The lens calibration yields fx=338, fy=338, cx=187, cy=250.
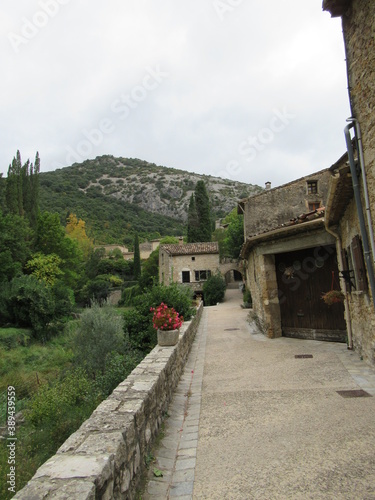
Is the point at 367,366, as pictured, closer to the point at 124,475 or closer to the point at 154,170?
the point at 124,475

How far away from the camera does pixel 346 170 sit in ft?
16.7

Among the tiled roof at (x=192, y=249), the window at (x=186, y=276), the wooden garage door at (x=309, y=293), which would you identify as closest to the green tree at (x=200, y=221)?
the tiled roof at (x=192, y=249)

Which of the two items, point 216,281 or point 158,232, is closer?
point 216,281

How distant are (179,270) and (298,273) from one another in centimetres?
2524

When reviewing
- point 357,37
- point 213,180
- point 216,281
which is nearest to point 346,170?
point 357,37

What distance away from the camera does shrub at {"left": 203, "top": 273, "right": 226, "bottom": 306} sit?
31.1 meters

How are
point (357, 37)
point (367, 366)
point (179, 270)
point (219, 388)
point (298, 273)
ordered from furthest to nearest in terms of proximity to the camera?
point (179, 270), point (298, 273), point (367, 366), point (219, 388), point (357, 37)

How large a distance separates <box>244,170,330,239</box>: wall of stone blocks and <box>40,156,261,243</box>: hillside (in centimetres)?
5201

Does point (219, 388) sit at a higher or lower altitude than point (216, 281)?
lower

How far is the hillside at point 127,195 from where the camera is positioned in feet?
A: 261

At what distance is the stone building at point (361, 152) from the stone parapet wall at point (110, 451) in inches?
143

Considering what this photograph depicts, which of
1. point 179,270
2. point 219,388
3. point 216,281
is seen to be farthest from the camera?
point 179,270

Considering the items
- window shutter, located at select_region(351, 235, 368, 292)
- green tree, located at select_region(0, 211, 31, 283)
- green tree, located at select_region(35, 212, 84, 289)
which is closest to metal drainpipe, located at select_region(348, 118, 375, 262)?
window shutter, located at select_region(351, 235, 368, 292)

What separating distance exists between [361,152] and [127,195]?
10417 cm
